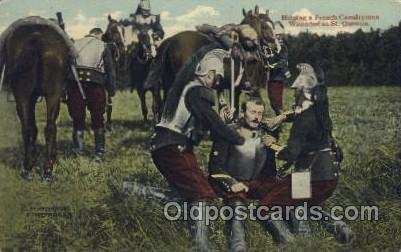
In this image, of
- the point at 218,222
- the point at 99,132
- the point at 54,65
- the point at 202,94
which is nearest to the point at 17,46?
the point at 54,65

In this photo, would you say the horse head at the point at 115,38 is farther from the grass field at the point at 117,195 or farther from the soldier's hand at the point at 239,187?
the soldier's hand at the point at 239,187

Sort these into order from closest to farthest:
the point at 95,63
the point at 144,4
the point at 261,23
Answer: the point at 144,4, the point at 261,23, the point at 95,63

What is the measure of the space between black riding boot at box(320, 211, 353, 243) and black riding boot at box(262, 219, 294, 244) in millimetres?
287

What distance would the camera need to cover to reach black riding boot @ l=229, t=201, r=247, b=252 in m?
6.62

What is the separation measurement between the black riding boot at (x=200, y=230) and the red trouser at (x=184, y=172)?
0.06m

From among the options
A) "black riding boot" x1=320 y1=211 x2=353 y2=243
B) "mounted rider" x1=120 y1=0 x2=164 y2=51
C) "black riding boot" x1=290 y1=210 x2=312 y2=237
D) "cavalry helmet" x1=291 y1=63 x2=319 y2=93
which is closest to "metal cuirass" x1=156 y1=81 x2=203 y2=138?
"mounted rider" x1=120 y1=0 x2=164 y2=51

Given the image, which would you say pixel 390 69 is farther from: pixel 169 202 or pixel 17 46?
pixel 17 46

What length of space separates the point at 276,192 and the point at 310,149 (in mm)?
399

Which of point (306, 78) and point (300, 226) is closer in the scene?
point (306, 78)

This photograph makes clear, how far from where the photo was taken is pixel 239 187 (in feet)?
21.8

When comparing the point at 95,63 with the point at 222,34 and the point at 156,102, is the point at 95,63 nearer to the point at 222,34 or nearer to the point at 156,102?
the point at 156,102

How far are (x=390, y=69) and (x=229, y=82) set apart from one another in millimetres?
1247

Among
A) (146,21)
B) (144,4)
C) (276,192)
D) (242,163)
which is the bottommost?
(276,192)

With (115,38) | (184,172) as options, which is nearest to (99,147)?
(184,172)
